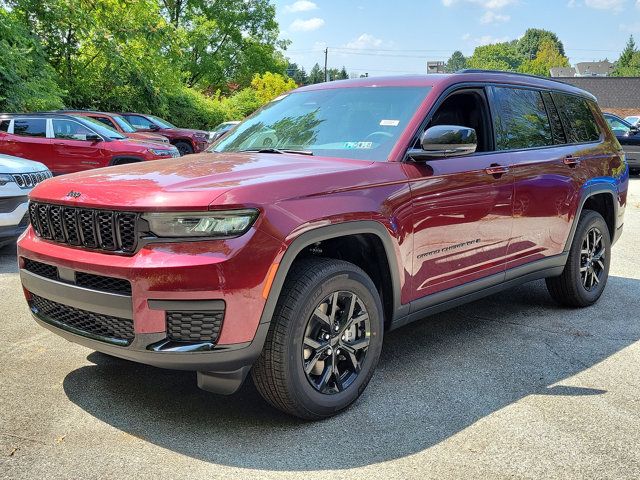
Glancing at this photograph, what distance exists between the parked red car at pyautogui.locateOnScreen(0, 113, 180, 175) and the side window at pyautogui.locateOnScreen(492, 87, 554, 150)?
900 centimetres

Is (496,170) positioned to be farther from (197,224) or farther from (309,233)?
(197,224)

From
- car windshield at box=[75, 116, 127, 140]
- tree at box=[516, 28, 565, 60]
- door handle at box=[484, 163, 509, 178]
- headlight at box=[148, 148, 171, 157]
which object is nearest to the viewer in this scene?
door handle at box=[484, 163, 509, 178]

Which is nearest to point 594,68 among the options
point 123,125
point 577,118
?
point 123,125

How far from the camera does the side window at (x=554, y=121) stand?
17.3ft

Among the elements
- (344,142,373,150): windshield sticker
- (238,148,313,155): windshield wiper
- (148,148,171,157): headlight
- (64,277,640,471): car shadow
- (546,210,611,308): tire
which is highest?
(344,142,373,150): windshield sticker

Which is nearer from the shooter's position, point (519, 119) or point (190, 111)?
point (519, 119)

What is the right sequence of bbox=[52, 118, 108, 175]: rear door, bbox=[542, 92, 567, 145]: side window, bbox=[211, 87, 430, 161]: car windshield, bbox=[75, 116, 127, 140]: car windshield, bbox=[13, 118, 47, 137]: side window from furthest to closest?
1. bbox=[75, 116, 127, 140]: car windshield
2. bbox=[52, 118, 108, 175]: rear door
3. bbox=[13, 118, 47, 137]: side window
4. bbox=[542, 92, 567, 145]: side window
5. bbox=[211, 87, 430, 161]: car windshield

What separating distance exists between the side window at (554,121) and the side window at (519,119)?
0.20 ft

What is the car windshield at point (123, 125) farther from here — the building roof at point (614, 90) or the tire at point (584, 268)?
the building roof at point (614, 90)

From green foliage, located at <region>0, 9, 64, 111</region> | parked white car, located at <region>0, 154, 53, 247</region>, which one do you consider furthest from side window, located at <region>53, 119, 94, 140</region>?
parked white car, located at <region>0, 154, 53, 247</region>

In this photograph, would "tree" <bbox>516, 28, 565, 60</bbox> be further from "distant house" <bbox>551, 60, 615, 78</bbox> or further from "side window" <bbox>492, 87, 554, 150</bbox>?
"side window" <bbox>492, 87, 554, 150</bbox>

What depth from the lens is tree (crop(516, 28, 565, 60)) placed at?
165500mm

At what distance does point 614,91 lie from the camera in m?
63.4

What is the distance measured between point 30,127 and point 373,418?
11250 mm
